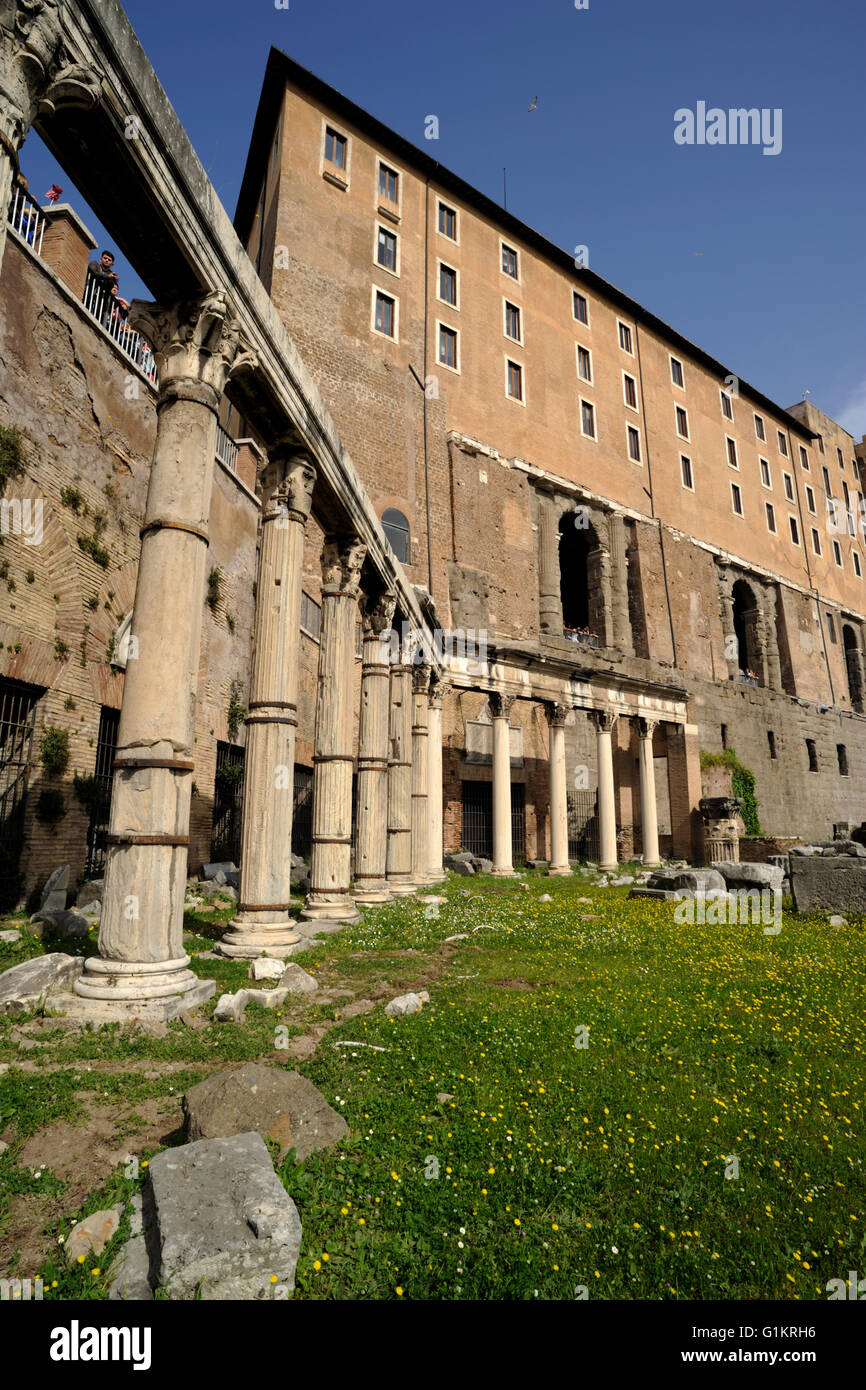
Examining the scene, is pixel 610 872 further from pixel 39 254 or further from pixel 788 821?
pixel 39 254

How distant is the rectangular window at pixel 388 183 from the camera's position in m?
25.0

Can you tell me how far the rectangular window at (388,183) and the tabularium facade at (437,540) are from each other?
5.4 inches

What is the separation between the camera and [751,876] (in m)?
14.6

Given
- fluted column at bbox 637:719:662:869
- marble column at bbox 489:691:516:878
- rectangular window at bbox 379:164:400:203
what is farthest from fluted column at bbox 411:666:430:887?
rectangular window at bbox 379:164:400:203

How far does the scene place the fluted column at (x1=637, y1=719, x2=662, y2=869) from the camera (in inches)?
955

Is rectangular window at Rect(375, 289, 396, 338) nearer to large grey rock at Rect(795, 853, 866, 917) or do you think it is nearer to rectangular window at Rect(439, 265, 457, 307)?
rectangular window at Rect(439, 265, 457, 307)

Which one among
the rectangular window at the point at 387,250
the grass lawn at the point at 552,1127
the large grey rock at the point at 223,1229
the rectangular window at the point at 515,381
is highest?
the rectangular window at the point at 387,250

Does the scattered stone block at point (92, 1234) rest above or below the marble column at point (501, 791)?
below

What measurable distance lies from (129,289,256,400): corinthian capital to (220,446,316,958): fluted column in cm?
197

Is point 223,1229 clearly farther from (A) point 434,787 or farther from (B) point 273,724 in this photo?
(A) point 434,787

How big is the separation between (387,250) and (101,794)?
72.4ft

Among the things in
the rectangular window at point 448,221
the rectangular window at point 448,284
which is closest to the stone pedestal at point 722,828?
the rectangular window at point 448,284

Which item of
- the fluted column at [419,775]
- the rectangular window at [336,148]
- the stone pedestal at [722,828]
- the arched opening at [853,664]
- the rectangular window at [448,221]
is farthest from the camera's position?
the arched opening at [853,664]

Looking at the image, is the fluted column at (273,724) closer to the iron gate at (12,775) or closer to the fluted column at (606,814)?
the iron gate at (12,775)
